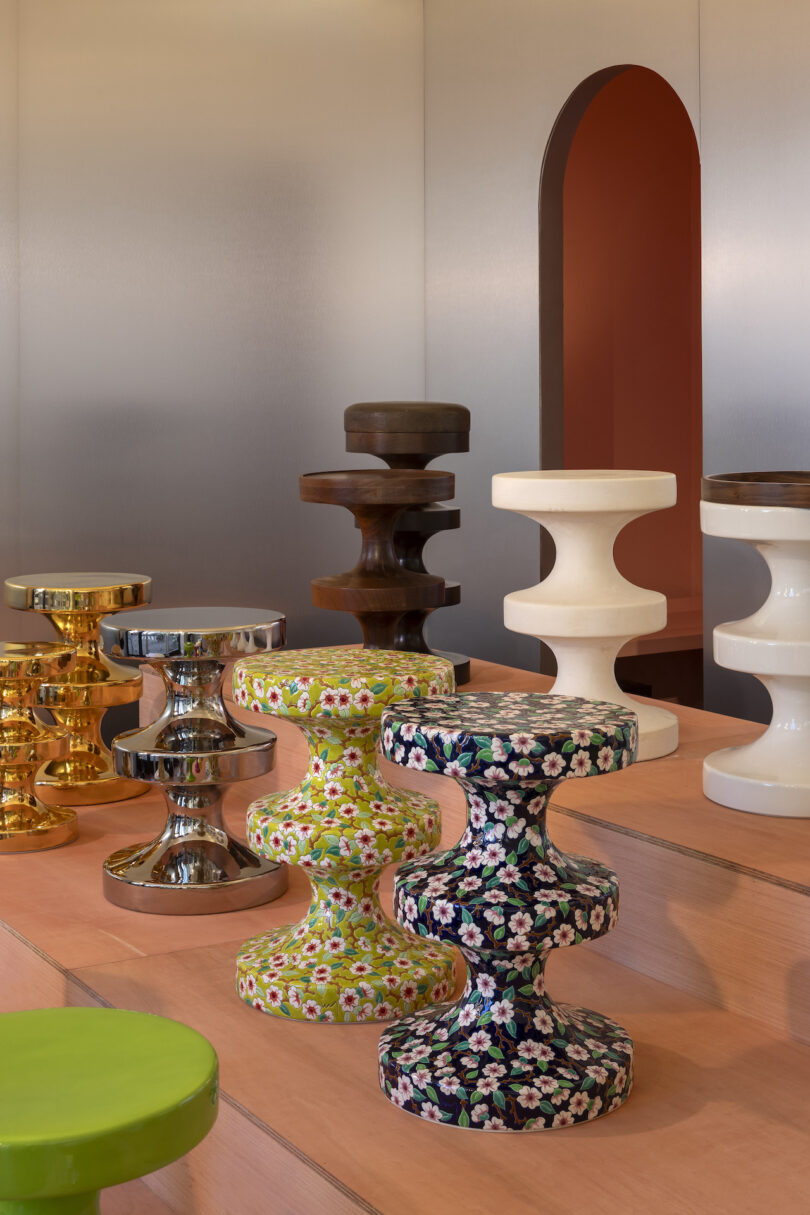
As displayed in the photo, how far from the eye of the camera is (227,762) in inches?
70.5

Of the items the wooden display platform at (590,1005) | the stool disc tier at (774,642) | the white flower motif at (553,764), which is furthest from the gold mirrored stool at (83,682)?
the white flower motif at (553,764)

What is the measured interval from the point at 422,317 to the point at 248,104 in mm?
646

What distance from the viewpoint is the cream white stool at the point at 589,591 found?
190 centimetres

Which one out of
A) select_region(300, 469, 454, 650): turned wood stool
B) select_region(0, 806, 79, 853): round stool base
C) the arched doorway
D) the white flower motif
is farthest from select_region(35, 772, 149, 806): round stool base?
the arched doorway

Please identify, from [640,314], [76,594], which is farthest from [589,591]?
[640,314]

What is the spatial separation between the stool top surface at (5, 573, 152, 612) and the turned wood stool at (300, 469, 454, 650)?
0.31m

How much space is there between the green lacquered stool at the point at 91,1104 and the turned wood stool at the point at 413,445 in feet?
5.10

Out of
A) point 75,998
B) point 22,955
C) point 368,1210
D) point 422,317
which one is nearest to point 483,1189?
point 368,1210

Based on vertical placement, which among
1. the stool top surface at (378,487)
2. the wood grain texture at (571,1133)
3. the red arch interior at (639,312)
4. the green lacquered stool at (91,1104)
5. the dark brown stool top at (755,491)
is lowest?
the wood grain texture at (571,1133)

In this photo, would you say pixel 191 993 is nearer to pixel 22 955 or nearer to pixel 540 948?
pixel 22 955

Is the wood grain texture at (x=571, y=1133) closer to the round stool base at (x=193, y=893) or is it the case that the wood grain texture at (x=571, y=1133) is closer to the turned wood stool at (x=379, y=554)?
the round stool base at (x=193, y=893)

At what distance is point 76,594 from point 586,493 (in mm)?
888

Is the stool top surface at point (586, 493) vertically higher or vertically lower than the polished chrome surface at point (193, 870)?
higher

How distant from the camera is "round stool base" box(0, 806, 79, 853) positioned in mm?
2064
